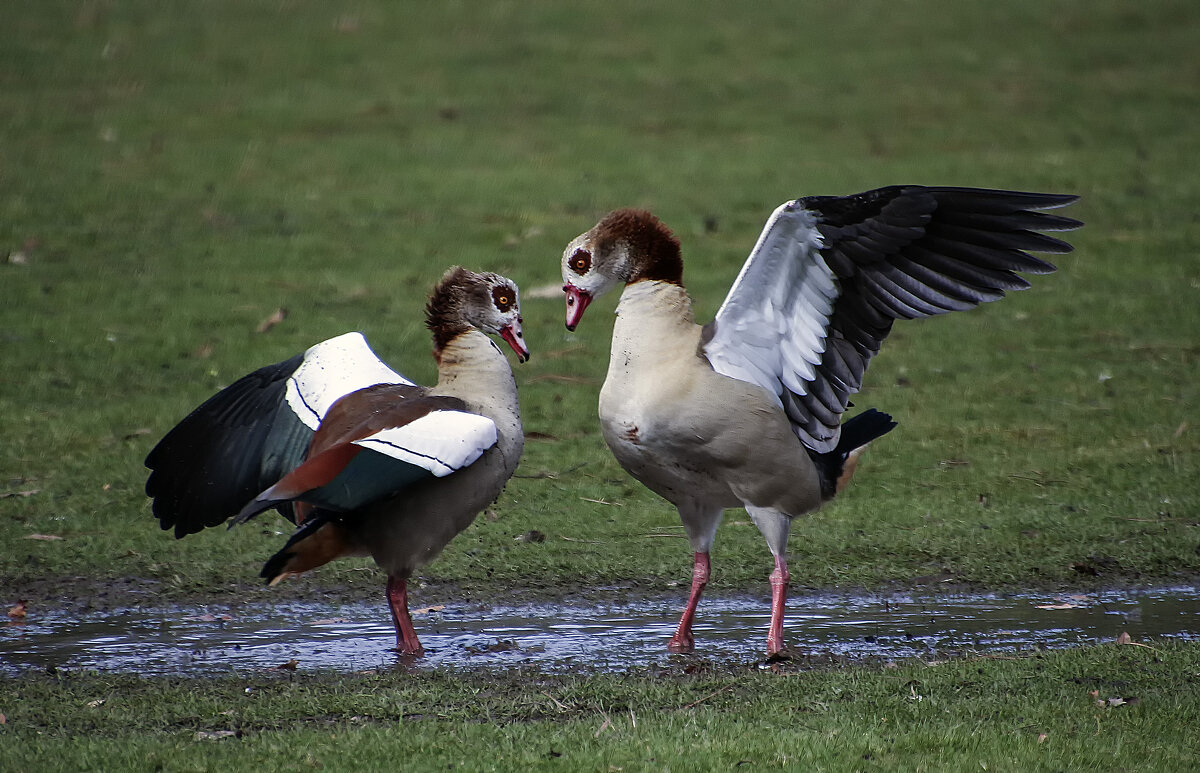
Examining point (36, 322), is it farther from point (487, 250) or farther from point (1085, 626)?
point (1085, 626)

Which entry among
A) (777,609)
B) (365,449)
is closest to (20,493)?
(365,449)

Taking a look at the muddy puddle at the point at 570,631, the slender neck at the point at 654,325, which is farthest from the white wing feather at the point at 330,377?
the slender neck at the point at 654,325

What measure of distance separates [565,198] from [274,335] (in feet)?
12.9

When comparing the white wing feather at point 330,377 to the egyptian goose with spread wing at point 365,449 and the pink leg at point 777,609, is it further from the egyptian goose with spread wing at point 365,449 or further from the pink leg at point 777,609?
the pink leg at point 777,609

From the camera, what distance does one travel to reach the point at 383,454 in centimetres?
549

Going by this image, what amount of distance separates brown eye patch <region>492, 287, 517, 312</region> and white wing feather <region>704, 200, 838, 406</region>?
904mm

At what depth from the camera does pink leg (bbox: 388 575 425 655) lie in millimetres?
5766

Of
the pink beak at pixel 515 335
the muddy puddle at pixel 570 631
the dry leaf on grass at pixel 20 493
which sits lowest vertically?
the muddy puddle at pixel 570 631

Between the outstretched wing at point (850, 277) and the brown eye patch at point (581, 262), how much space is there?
0.59 meters

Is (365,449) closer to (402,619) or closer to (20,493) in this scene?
(402,619)

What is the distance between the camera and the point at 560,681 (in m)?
5.31

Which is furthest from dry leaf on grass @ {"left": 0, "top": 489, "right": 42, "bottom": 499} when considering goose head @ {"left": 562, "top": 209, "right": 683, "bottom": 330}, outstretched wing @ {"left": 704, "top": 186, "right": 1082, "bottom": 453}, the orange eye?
outstretched wing @ {"left": 704, "top": 186, "right": 1082, "bottom": 453}

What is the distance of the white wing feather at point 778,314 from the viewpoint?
5746mm

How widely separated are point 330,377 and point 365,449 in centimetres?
105
